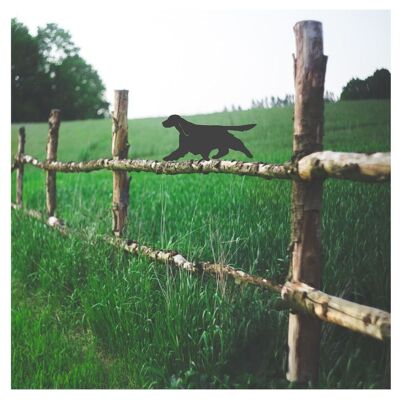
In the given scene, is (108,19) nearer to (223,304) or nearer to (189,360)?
Answer: (223,304)

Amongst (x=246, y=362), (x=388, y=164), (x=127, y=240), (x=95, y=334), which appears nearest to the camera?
(x=388, y=164)

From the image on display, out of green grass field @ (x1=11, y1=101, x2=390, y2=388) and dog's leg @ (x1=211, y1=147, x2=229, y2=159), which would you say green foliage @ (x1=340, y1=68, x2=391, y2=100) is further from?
dog's leg @ (x1=211, y1=147, x2=229, y2=159)

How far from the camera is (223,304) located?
2709 millimetres

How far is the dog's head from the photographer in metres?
3.07

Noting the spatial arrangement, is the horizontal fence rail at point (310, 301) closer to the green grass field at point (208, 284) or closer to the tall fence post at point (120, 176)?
the green grass field at point (208, 284)

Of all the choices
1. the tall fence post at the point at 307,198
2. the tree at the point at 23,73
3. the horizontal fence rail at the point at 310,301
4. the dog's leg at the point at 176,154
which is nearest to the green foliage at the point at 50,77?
the tree at the point at 23,73

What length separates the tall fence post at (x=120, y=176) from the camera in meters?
3.49

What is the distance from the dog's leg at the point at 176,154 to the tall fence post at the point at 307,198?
76 cm

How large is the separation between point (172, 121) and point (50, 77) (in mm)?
1011

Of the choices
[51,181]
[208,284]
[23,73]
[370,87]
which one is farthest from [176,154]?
[51,181]

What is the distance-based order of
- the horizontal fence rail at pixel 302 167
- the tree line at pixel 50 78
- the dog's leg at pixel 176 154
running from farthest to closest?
the tree line at pixel 50 78 → the dog's leg at pixel 176 154 → the horizontal fence rail at pixel 302 167

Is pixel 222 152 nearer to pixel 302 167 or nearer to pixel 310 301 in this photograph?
pixel 302 167
